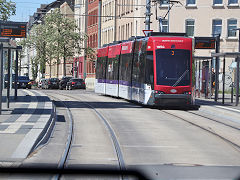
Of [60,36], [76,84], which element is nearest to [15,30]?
[76,84]

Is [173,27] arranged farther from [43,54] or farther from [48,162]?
[48,162]

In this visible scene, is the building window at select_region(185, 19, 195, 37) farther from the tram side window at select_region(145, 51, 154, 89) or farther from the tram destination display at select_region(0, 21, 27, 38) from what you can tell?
the tram side window at select_region(145, 51, 154, 89)

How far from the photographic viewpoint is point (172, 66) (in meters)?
25.1

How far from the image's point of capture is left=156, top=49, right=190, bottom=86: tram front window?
82.4ft

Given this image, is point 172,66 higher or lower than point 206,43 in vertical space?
lower

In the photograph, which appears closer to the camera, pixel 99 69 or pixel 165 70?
pixel 165 70

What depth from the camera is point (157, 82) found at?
82.7 ft

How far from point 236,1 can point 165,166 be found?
60.0m

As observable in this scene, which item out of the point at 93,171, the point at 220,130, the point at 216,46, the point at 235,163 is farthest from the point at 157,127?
the point at 216,46

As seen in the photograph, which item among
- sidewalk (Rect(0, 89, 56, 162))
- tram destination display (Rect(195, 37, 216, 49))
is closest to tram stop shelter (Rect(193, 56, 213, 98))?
tram destination display (Rect(195, 37, 216, 49))

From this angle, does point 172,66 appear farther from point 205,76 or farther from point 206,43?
point 205,76

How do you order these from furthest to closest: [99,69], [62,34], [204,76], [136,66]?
1. [62,34]
2. [99,69]
3. [204,76]
4. [136,66]

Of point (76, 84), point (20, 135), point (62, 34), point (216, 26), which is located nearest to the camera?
point (20, 135)

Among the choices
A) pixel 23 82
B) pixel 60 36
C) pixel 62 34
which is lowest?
pixel 23 82
